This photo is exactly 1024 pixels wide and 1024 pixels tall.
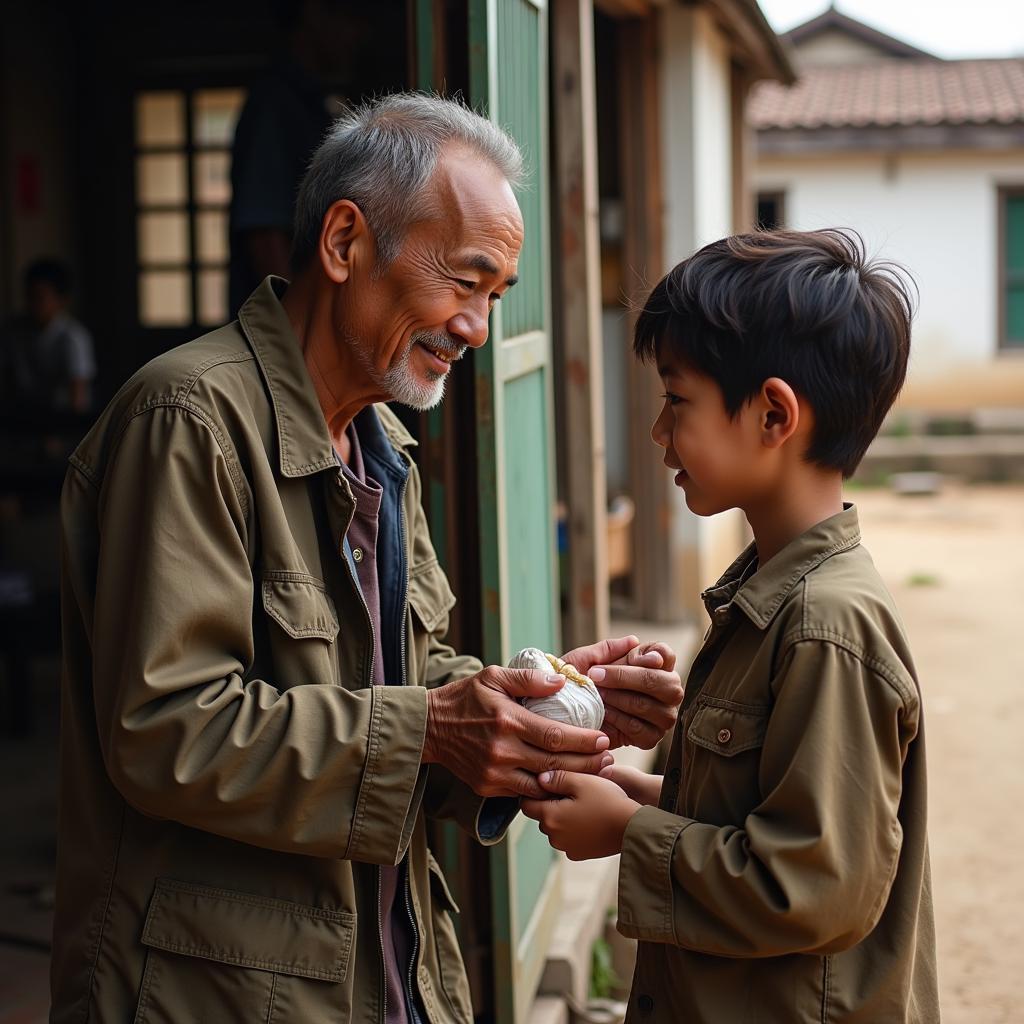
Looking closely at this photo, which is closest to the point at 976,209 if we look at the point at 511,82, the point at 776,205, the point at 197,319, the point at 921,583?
the point at 776,205

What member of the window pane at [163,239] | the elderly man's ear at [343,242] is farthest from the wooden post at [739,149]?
the elderly man's ear at [343,242]

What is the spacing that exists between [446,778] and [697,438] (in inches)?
29.3

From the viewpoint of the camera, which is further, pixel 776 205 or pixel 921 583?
pixel 776 205

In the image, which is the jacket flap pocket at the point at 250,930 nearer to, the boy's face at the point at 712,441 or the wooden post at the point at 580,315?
the boy's face at the point at 712,441

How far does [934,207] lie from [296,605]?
16.4m

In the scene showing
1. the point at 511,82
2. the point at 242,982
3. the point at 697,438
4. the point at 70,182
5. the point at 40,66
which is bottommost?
the point at 242,982

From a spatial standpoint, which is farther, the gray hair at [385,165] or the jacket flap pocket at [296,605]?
the gray hair at [385,165]

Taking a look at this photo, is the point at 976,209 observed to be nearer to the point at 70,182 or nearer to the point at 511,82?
the point at 70,182

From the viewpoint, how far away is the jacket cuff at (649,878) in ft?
5.79

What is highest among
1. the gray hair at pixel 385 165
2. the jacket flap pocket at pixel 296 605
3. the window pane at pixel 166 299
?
the window pane at pixel 166 299

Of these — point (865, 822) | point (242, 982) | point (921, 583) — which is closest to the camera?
point (865, 822)

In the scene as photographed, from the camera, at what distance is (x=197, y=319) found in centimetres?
870

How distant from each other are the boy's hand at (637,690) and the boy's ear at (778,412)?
0.49 meters

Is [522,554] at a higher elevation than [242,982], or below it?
higher
